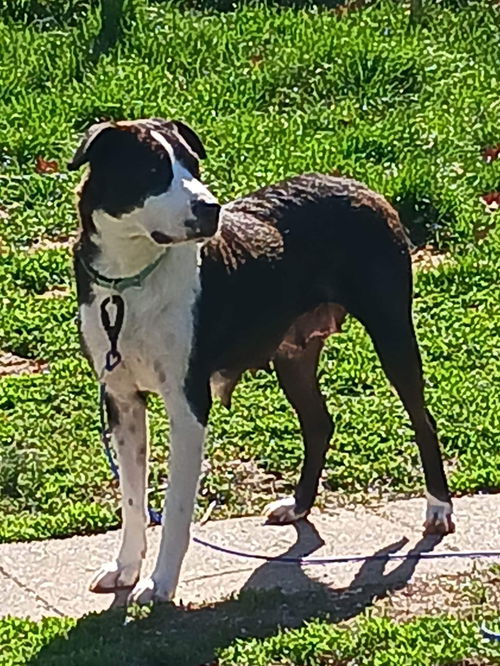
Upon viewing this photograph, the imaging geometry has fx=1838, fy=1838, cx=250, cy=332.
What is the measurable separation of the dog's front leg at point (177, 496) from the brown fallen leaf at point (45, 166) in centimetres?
488

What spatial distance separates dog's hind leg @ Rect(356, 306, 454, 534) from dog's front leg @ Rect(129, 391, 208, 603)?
0.90m

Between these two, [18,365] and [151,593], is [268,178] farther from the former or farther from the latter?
[151,593]

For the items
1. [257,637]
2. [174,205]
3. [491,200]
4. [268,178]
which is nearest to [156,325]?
[174,205]

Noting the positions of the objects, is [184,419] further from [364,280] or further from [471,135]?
[471,135]

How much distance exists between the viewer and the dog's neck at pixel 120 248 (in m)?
5.75

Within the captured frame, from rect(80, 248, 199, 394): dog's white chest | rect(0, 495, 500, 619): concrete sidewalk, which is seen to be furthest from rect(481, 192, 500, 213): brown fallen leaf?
rect(80, 248, 199, 394): dog's white chest

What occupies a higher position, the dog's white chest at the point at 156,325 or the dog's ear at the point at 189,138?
the dog's ear at the point at 189,138

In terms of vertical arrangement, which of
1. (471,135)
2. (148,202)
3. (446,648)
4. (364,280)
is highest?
(148,202)

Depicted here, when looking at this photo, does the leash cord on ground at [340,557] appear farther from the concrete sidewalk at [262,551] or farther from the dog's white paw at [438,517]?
the dog's white paw at [438,517]

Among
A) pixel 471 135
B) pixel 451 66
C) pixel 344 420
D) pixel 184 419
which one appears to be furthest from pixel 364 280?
pixel 451 66

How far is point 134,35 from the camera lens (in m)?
12.1

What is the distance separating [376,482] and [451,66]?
553 centimetres

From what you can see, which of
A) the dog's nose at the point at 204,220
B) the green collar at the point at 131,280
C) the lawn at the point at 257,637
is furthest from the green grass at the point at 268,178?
the dog's nose at the point at 204,220

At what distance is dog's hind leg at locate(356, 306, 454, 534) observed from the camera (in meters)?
6.54
